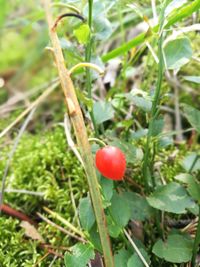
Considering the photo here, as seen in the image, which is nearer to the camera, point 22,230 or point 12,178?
point 22,230

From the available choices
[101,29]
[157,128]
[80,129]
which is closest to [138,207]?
[157,128]

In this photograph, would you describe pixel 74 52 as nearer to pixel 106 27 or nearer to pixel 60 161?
pixel 106 27

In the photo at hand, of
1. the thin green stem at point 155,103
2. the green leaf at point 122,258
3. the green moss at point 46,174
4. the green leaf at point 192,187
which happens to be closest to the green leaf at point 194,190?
the green leaf at point 192,187

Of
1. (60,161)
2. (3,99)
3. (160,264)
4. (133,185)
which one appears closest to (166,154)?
(133,185)

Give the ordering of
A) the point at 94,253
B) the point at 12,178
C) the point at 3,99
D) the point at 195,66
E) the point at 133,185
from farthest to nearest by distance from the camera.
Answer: the point at 3,99, the point at 195,66, the point at 12,178, the point at 133,185, the point at 94,253

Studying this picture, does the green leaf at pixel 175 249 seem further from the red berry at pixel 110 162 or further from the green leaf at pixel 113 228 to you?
the red berry at pixel 110 162

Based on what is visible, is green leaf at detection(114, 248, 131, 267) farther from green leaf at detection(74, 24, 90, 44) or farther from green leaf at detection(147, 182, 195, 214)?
green leaf at detection(74, 24, 90, 44)

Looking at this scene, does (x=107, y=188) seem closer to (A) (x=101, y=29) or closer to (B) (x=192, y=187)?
(B) (x=192, y=187)
